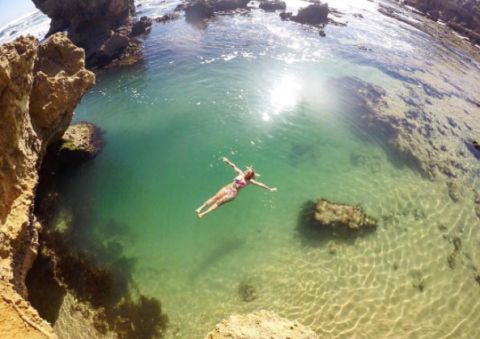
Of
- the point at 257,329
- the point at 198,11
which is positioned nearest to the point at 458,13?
the point at 198,11

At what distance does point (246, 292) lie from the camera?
14.3 metres

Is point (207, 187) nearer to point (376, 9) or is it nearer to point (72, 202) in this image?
point (72, 202)

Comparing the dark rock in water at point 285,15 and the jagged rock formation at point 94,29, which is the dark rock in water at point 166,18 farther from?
the dark rock in water at point 285,15

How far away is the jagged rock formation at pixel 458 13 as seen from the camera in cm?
4770

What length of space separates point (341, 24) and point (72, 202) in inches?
1632

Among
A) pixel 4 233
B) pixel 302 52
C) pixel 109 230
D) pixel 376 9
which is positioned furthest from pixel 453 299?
pixel 376 9

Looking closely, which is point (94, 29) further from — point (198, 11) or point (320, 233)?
point (320, 233)

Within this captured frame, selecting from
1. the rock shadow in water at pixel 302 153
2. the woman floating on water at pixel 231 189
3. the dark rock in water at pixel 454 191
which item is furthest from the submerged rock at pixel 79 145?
the dark rock in water at pixel 454 191

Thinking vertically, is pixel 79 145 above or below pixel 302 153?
below

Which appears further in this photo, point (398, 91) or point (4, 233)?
point (398, 91)

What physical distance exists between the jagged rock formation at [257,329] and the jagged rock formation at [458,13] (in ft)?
173

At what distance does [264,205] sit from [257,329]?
9.72m

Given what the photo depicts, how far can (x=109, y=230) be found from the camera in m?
16.8

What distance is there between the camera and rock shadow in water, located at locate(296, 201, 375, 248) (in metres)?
16.5
